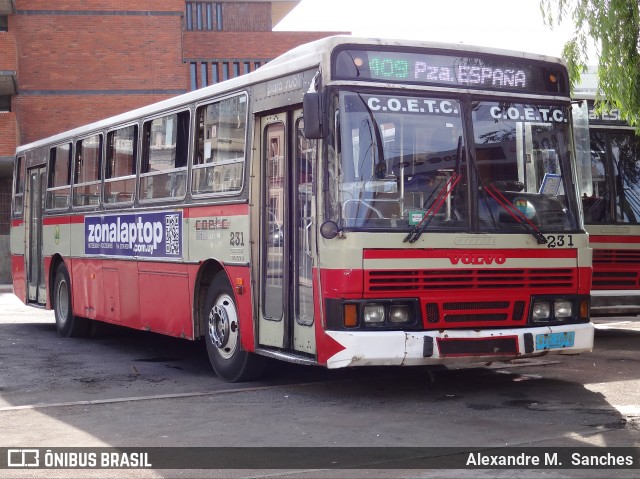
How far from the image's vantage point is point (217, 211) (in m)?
11.6

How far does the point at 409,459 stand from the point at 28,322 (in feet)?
47.1

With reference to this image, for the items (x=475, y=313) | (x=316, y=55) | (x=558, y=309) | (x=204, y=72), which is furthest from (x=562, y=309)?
(x=204, y=72)

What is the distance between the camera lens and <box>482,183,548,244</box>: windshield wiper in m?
9.93

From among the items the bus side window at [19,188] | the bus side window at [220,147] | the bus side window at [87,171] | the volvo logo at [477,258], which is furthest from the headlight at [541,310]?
the bus side window at [19,188]

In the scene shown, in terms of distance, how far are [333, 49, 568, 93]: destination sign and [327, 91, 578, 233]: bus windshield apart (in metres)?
0.18

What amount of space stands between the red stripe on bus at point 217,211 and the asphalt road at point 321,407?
173cm

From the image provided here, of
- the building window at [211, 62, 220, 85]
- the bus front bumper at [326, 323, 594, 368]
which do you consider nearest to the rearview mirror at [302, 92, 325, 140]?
the bus front bumper at [326, 323, 594, 368]

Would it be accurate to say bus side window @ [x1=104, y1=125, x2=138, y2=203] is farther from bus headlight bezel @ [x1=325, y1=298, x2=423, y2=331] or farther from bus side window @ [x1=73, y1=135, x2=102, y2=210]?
bus headlight bezel @ [x1=325, y1=298, x2=423, y2=331]

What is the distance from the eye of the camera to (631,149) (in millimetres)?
15242

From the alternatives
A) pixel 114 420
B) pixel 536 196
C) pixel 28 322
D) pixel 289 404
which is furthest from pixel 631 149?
pixel 28 322

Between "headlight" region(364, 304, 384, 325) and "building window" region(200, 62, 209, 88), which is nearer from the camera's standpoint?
"headlight" region(364, 304, 384, 325)

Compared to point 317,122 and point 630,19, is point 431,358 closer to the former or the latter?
point 317,122

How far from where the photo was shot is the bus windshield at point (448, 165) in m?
9.47

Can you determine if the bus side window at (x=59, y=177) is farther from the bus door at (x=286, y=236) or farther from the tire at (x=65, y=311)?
the bus door at (x=286, y=236)
